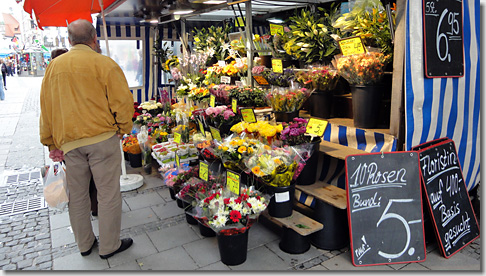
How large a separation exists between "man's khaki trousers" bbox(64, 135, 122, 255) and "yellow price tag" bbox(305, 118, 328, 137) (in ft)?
5.14

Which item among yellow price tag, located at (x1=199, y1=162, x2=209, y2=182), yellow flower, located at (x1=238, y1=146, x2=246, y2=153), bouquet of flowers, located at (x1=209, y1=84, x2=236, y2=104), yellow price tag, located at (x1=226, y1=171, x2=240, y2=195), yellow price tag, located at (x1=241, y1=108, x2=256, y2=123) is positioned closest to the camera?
yellow price tag, located at (x1=226, y1=171, x2=240, y2=195)

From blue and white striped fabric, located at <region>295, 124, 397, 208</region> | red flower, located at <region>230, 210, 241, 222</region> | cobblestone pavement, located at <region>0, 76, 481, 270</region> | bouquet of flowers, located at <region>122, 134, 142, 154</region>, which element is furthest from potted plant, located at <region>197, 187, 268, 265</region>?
bouquet of flowers, located at <region>122, 134, 142, 154</region>

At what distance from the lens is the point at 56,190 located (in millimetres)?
2811

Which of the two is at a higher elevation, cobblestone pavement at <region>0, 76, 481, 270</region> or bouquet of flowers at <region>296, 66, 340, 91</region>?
bouquet of flowers at <region>296, 66, 340, 91</region>

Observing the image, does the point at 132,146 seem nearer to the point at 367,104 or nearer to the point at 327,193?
the point at 327,193

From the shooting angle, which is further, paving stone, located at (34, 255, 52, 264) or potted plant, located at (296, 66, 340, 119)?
potted plant, located at (296, 66, 340, 119)

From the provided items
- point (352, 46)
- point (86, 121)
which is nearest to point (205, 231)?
point (86, 121)

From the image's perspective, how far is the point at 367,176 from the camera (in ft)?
8.69

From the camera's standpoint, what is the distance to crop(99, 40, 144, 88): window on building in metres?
7.40

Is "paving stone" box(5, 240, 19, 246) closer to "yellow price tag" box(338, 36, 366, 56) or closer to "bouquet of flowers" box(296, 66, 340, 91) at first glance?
"bouquet of flowers" box(296, 66, 340, 91)

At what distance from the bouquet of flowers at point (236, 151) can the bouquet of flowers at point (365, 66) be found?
957mm

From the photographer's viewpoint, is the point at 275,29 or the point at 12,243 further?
the point at 275,29

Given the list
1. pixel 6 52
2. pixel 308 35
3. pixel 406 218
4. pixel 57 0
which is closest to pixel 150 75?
pixel 57 0

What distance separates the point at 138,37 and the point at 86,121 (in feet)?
17.9
